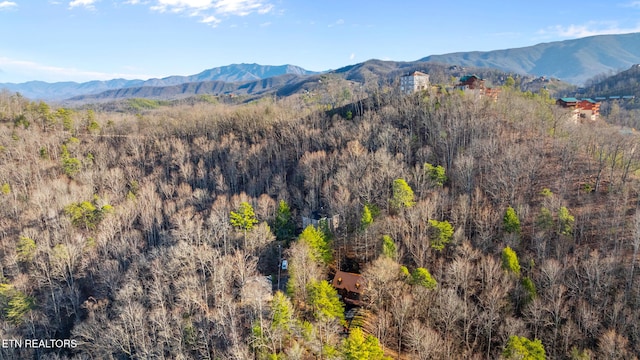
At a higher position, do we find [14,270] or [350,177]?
[350,177]

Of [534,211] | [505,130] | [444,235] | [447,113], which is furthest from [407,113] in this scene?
[444,235]

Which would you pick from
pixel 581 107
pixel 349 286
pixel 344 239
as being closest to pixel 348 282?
pixel 349 286

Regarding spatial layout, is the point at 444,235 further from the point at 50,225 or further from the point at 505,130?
the point at 50,225

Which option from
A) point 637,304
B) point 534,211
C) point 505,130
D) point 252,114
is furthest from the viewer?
point 252,114

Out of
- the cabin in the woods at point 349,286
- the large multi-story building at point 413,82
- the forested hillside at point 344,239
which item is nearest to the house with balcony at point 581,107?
the forested hillside at point 344,239

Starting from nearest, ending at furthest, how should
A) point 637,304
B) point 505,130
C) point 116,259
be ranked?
point 637,304
point 116,259
point 505,130

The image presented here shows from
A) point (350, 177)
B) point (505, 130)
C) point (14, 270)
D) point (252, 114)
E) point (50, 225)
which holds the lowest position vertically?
point (14, 270)

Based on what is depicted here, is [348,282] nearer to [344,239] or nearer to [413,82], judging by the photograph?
[344,239]

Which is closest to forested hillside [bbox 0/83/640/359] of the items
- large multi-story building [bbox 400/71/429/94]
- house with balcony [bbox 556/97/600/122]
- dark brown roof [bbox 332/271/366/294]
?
dark brown roof [bbox 332/271/366/294]
